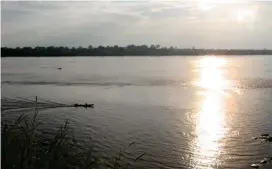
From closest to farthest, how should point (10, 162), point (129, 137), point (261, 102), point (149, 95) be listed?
point (10, 162) < point (129, 137) < point (261, 102) < point (149, 95)

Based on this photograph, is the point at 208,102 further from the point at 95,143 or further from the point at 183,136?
the point at 95,143

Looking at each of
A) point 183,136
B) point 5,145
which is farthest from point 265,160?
point 5,145

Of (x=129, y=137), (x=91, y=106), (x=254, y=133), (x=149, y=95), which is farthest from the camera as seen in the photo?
(x=149, y=95)

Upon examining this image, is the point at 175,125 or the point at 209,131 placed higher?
the point at 175,125

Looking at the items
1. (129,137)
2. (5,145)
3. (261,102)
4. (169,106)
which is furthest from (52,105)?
(5,145)

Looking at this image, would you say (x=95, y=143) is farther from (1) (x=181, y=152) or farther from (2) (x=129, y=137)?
(1) (x=181, y=152)

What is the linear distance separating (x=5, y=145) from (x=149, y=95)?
1159 inches

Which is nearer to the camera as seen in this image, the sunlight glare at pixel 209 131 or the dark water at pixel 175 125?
the dark water at pixel 175 125

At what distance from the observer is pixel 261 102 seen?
31.1m

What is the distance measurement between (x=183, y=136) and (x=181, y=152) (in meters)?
2.97

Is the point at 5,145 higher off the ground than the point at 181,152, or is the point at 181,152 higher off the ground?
the point at 5,145

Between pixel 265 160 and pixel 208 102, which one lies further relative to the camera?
pixel 208 102

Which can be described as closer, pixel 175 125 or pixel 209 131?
pixel 209 131

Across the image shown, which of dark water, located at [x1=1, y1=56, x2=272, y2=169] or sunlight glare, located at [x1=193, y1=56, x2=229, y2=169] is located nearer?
dark water, located at [x1=1, y1=56, x2=272, y2=169]
